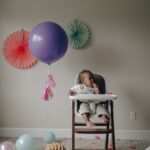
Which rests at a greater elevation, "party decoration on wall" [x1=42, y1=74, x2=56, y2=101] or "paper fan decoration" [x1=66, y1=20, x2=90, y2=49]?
"paper fan decoration" [x1=66, y1=20, x2=90, y2=49]

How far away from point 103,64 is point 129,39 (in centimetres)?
48

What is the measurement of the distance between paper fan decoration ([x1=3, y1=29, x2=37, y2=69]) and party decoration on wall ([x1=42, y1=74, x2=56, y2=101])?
40 cm

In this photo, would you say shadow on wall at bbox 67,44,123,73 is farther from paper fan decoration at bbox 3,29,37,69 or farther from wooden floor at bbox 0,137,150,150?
wooden floor at bbox 0,137,150,150

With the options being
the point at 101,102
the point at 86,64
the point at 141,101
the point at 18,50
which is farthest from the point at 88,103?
the point at 18,50

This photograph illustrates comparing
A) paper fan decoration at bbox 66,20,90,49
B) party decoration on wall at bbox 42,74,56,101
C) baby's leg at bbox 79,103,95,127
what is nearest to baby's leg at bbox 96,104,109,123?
baby's leg at bbox 79,103,95,127

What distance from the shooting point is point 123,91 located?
422 cm

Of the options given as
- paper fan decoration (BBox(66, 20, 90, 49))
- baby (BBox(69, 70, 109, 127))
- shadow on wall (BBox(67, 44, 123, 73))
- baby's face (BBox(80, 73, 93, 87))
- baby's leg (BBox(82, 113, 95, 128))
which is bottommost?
baby's leg (BBox(82, 113, 95, 128))

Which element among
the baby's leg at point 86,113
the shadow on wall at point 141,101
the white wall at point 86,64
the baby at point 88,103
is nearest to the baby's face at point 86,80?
the baby at point 88,103

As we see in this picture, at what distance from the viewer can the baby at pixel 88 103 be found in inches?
135

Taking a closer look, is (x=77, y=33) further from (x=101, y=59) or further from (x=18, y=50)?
(x=18, y=50)

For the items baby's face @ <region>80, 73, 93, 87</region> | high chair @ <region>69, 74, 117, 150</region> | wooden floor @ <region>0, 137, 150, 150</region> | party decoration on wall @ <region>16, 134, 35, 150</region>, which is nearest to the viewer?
party decoration on wall @ <region>16, 134, 35, 150</region>

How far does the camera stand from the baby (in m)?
3.44

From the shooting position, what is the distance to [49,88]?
154 inches

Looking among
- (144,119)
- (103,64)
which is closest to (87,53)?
(103,64)
